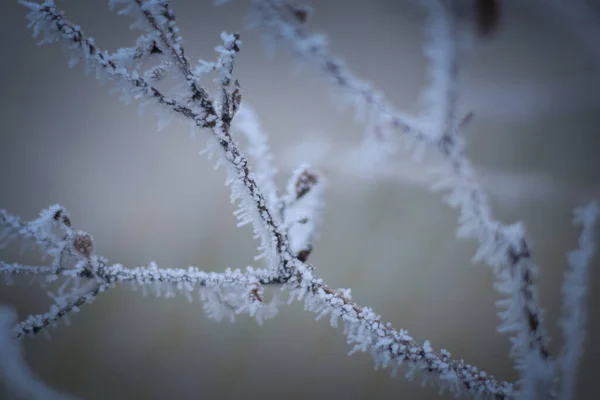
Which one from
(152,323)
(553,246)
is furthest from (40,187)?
(553,246)

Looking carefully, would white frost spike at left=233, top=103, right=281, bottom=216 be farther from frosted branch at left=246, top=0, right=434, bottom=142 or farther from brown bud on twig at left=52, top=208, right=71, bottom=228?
brown bud on twig at left=52, top=208, right=71, bottom=228

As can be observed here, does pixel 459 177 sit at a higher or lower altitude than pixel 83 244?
higher

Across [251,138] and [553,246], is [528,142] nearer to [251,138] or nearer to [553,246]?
[553,246]

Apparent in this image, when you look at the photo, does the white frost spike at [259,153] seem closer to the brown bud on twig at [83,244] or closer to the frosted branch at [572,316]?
the brown bud on twig at [83,244]

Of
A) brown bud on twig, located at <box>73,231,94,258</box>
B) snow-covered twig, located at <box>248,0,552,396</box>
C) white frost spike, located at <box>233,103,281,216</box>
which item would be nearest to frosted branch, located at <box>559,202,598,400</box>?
snow-covered twig, located at <box>248,0,552,396</box>

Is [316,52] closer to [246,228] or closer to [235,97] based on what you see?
[235,97]

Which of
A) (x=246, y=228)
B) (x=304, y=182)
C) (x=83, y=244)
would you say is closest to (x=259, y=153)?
(x=304, y=182)

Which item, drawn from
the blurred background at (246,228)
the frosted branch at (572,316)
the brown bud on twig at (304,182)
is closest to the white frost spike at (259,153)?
the brown bud on twig at (304,182)
